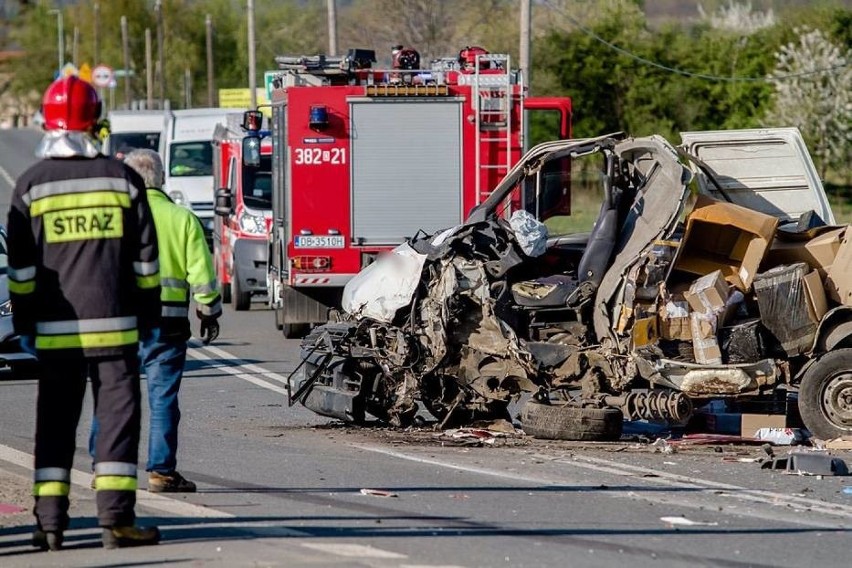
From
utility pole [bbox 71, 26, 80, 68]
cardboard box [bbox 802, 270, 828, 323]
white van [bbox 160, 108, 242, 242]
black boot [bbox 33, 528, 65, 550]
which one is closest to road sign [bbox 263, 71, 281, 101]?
white van [bbox 160, 108, 242, 242]

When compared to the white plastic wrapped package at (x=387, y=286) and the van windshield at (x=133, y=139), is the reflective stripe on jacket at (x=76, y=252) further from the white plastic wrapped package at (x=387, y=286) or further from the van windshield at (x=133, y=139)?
the van windshield at (x=133, y=139)

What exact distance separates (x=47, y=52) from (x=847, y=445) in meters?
101

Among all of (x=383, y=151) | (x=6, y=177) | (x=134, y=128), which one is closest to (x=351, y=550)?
(x=383, y=151)

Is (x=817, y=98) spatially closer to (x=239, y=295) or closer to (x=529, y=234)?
(x=239, y=295)

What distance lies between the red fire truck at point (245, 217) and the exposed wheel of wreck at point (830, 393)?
10.9m

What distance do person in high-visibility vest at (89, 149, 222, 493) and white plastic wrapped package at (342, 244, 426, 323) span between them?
253 centimetres

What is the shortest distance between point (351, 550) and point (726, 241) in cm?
491

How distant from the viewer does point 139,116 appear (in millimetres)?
39469

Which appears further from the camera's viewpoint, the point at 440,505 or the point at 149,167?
the point at 149,167

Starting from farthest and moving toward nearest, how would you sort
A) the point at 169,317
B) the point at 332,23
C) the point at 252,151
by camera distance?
the point at 332,23 < the point at 252,151 < the point at 169,317

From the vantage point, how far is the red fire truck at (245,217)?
68.2 ft

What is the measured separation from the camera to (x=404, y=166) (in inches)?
667

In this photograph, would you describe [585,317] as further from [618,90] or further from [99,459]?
[618,90]

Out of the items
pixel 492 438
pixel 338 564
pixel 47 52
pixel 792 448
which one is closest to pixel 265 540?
pixel 338 564
